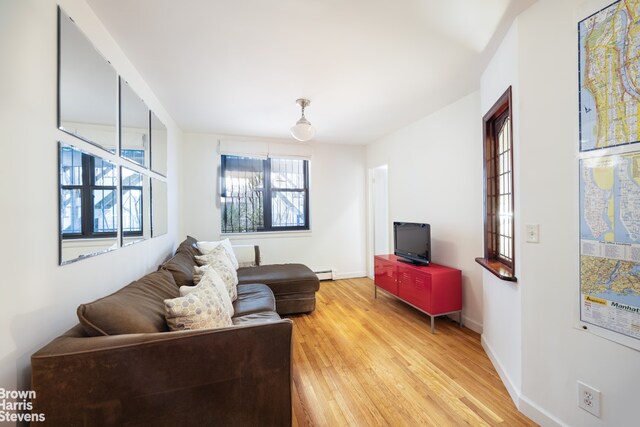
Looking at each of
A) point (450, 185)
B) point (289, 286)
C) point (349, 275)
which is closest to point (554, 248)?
point (450, 185)

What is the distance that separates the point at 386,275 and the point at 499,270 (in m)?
A: 1.65

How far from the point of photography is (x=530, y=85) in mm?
1603

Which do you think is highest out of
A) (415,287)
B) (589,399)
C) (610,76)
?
(610,76)

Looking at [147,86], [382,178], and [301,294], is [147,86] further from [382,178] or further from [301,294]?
[382,178]

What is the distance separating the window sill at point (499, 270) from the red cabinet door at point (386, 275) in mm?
1198

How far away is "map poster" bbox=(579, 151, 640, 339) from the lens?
1161mm

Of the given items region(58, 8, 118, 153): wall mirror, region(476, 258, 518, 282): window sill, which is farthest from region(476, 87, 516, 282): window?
region(58, 8, 118, 153): wall mirror

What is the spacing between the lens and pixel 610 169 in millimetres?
1226

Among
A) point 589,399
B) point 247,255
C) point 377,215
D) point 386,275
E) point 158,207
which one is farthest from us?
point 377,215

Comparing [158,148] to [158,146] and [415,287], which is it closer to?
[158,146]

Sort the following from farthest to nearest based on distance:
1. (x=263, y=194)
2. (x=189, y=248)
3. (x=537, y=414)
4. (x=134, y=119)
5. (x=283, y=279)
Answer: (x=263, y=194) → (x=283, y=279) → (x=189, y=248) → (x=134, y=119) → (x=537, y=414)

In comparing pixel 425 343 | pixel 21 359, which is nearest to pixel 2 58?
pixel 21 359

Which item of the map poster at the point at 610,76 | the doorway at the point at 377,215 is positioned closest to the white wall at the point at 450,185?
the doorway at the point at 377,215

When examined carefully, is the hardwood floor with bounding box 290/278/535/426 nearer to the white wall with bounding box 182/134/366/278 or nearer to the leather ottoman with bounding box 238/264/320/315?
the leather ottoman with bounding box 238/264/320/315
